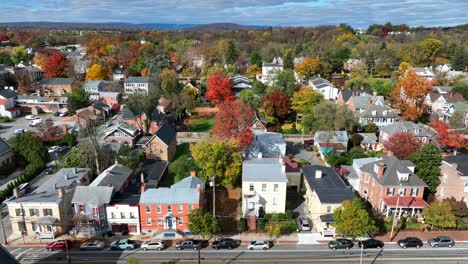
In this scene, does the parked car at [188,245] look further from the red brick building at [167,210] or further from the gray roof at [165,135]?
the gray roof at [165,135]

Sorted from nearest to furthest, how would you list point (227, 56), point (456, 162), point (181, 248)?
point (181, 248)
point (456, 162)
point (227, 56)

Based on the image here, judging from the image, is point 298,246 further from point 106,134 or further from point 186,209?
point 106,134

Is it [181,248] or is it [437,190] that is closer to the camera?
[181,248]

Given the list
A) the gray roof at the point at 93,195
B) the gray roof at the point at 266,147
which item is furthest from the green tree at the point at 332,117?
the gray roof at the point at 93,195

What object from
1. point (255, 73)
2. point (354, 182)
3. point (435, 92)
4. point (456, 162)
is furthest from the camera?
point (255, 73)

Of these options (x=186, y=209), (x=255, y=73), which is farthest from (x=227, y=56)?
(x=186, y=209)

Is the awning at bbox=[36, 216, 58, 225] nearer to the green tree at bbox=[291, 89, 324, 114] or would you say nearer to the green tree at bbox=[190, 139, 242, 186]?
the green tree at bbox=[190, 139, 242, 186]

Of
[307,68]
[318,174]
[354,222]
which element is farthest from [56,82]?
[354,222]
